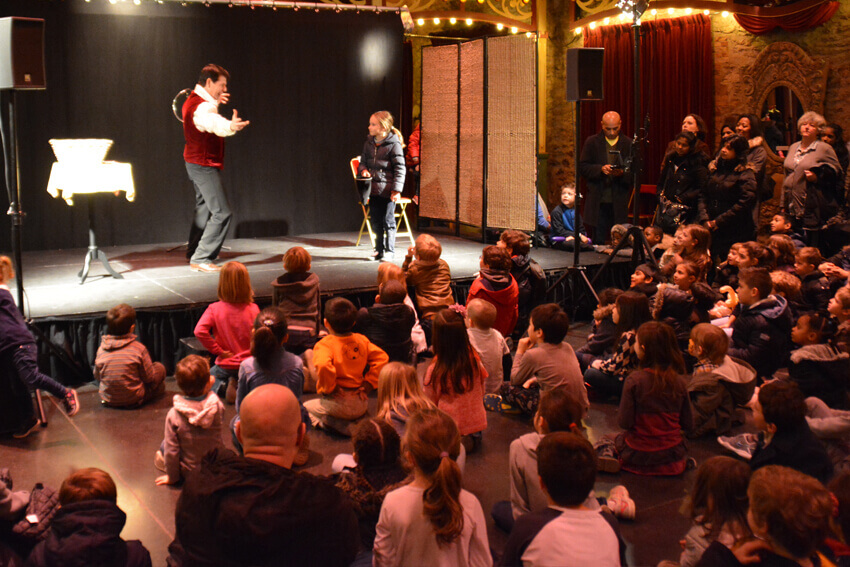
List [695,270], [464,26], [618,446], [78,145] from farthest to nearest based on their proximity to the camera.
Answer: [464,26], [78,145], [695,270], [618,446]

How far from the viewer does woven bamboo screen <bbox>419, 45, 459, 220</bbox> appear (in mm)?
8805

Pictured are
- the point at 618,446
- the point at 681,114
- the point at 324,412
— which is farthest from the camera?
the point at 681,114

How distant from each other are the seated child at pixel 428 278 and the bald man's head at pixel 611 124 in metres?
3.28

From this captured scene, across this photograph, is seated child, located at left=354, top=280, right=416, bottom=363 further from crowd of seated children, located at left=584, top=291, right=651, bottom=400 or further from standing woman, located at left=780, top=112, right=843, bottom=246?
standing woman, located at left=780, top=112, right=843, bottom=246

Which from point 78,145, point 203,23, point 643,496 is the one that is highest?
point 203,23

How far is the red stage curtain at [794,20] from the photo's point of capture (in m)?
7.74

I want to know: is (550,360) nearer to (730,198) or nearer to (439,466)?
(439,466)

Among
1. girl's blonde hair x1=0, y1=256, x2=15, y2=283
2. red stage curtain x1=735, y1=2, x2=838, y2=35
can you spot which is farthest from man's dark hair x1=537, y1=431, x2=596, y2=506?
red stage curtain x1=735, y1=2, x2=838, y2=35

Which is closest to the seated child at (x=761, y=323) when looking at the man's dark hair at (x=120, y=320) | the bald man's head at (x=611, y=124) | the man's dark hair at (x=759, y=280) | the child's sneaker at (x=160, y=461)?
the man's dark hair at (x=759, y=280)

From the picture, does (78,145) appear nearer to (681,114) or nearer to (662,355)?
(662,355)

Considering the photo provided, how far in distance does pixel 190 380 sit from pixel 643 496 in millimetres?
1997

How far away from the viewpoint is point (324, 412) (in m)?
4.32

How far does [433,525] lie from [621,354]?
257 cm

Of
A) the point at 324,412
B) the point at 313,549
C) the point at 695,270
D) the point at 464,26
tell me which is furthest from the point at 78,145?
the point at 464,26
